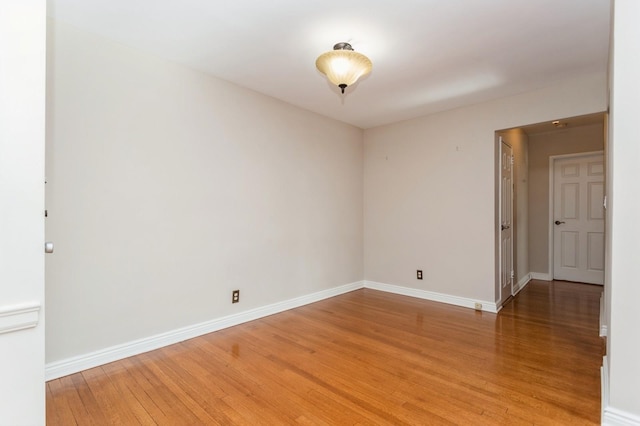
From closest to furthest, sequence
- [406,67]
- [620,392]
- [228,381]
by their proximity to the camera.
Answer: [620,392] < [228,381] < [406,67]

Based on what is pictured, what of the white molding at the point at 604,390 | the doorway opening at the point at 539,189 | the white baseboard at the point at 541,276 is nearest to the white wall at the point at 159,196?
the white molding at the point at 604,390

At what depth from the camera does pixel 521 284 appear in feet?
16.0

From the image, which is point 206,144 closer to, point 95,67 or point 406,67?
point 95,67

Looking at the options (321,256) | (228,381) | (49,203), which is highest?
(49,203)

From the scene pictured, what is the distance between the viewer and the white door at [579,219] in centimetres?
489

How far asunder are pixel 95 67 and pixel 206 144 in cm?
98

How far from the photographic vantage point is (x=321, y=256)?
4230 millimetres

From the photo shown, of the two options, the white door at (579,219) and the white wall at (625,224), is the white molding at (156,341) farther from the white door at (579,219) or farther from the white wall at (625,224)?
the white door at (579,219)

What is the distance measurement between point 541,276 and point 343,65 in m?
5.23

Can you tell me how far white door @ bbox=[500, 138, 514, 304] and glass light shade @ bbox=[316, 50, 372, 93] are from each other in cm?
245

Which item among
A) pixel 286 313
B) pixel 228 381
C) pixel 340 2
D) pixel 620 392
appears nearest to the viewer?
pixel 620 392

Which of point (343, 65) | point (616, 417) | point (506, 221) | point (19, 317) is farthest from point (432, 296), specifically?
point (19, 317)

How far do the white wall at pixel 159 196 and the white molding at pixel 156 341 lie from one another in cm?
5

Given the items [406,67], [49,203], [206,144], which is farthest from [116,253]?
[406,67]
